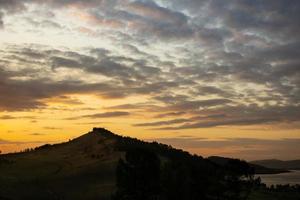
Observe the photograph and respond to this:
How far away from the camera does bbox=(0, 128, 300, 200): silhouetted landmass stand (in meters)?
76.6

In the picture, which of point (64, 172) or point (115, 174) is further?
point (64, 172)

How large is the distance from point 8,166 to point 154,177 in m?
68.0

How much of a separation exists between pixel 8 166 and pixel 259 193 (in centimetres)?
6155

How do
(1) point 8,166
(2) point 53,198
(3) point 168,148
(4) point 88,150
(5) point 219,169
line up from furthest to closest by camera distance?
1. (3) point 168,148
2. (4) point 88,150
3. (1) point 8,166
4. (2) point 53,198
5. (5) point 219,169

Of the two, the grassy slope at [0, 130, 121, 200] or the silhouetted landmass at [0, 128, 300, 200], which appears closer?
the silhouetted landmass at [0, 128, 300, 200]

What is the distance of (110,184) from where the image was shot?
109938 mm

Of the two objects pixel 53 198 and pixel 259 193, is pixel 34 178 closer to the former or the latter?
pixel 53 198

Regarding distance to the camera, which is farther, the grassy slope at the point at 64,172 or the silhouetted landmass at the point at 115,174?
the grassy slope at the point at 64,172

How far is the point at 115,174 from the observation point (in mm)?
116312

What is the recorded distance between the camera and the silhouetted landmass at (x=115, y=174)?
251 feet

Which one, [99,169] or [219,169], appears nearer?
[219,169]

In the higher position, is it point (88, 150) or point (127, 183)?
point (88, 150)

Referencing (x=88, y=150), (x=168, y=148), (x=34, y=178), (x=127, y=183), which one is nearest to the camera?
(x=127, y=183)

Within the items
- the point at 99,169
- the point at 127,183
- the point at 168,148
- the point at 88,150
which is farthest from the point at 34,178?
the point at 168,148
